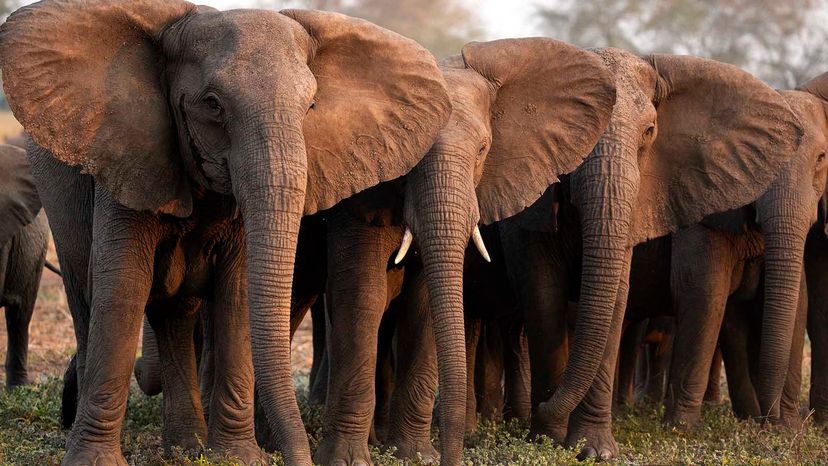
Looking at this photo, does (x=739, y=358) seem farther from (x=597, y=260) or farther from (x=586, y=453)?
(x=597, y=260)

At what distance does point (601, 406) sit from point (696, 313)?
153 centimetres

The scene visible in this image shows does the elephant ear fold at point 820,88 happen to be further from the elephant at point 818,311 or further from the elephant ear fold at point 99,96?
the elephant ear fold at point 99,96

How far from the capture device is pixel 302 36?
6324 mm

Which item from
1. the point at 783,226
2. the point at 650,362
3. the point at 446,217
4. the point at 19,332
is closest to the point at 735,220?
the point at 783,226

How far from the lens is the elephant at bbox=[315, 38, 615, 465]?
6.50 meters

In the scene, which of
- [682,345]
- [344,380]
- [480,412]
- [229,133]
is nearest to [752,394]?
[682,345]

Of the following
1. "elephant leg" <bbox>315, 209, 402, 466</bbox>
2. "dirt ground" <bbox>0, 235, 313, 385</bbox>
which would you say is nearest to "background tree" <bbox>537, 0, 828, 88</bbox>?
"dirt ground" <bbox>0, 235, 313, 385</bbox>

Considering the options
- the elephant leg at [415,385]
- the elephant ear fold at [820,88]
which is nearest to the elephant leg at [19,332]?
the elephant leg at [415,385]

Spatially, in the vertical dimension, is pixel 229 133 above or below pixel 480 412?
above

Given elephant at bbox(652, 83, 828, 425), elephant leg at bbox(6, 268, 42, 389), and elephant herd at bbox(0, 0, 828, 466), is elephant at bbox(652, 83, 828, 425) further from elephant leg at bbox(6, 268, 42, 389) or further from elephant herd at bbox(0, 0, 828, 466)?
elephant leg at bbox(6, 268, 42, 389)

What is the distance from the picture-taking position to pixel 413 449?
7.42 m

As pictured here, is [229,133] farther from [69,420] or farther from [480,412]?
[480,412]

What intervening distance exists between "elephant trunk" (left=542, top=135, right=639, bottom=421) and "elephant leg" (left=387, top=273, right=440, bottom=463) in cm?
63

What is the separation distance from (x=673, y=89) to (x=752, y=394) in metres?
2.31
